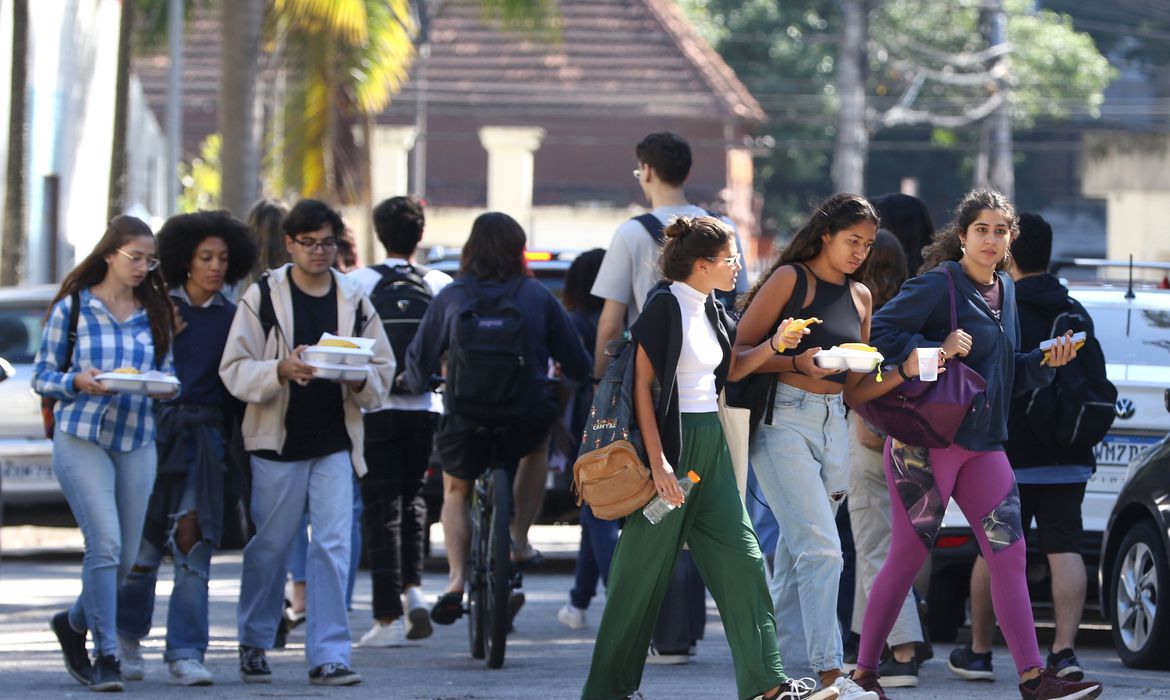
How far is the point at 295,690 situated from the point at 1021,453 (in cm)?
303

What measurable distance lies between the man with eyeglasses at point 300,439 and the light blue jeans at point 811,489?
1854 millimetres

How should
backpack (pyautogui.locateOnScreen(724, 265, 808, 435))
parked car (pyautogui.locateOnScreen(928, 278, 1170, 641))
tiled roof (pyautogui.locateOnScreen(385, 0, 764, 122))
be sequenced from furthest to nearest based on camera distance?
tiled roof (pyautogui.locateOnScreen(385, 0, 764, 122)) → parked car (pyautogui.locateOnScreen(928, 278, 1170, 641)) → backpack (pyautogui.locateOnScreen(724, 265, 808, 435))

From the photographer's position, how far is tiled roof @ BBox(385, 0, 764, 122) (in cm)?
4888

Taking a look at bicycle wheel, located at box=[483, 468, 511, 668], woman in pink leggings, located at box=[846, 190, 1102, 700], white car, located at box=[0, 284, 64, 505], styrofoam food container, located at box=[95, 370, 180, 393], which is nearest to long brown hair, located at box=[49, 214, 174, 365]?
styrofoam food container, located at box=[95, 370, 180, 393]

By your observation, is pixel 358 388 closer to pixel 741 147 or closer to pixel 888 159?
pixel 741 147

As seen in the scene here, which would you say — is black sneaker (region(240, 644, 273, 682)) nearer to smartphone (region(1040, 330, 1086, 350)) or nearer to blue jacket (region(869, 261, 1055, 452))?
blue jacket (region(869, 261, 1055, 452))

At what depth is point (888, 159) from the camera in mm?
61812

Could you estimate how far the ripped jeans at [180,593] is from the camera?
8.59 meters

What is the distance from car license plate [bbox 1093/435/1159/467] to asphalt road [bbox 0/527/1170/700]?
909 millimetres

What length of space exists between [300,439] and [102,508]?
2.72ft

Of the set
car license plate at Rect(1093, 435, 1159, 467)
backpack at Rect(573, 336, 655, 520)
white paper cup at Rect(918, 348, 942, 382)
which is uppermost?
white paper cup at Rect(918, 348, 942, 382)

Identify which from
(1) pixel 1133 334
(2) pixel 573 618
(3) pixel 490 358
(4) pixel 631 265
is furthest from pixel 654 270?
(1) pixel 1133 334

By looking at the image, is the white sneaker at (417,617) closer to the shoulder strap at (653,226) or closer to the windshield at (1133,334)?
the shoulder strap at (653,226)

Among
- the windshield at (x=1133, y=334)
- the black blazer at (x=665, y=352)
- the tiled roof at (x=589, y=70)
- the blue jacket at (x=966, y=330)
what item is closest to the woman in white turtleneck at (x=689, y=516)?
the black blazer at (x=665, y=352)
